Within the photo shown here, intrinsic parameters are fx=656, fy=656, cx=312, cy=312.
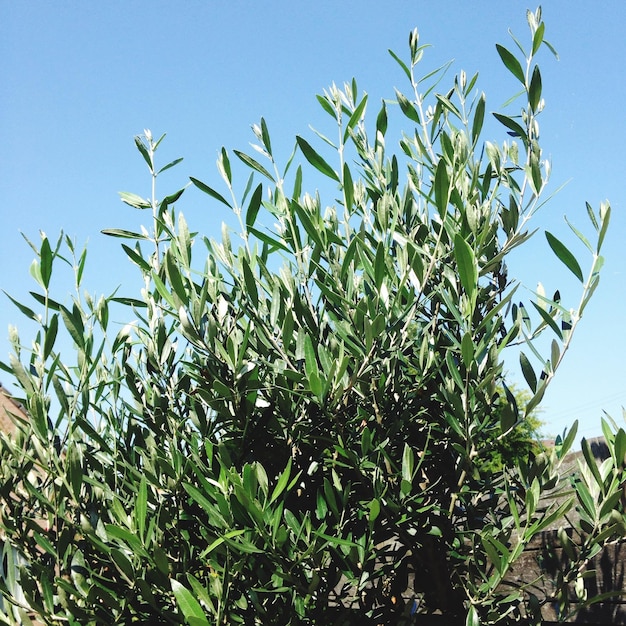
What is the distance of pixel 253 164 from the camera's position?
10.3 ft

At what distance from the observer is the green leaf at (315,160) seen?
9.58 ft

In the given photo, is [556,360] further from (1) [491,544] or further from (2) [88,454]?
(2) [88,454]

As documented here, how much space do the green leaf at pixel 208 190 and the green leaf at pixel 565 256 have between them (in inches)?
54.7

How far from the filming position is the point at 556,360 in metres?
2.49

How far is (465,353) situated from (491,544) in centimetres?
67

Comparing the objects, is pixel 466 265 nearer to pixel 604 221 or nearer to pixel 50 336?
pixel 604 221

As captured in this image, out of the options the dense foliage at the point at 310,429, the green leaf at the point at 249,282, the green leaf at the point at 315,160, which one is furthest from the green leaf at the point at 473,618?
the green leaf at the point at 315,160

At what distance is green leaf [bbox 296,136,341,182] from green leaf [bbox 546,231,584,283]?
1.01 meters

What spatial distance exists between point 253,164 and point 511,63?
1.23 metres

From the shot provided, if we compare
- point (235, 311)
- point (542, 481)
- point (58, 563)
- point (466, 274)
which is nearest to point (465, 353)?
point (466, 274)

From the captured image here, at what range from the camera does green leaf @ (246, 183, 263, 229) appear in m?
2.92

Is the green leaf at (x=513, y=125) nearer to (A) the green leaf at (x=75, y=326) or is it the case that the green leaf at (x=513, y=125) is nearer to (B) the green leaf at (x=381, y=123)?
(B) the green leaf at (x=381, y=123)

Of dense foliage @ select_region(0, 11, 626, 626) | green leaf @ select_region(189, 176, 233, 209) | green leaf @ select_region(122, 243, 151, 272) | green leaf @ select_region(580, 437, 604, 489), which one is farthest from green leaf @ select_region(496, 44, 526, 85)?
green leaf @ select_region(122, 243, 151, 272)

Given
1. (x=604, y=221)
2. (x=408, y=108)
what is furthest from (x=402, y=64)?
(x=604, y=221)
